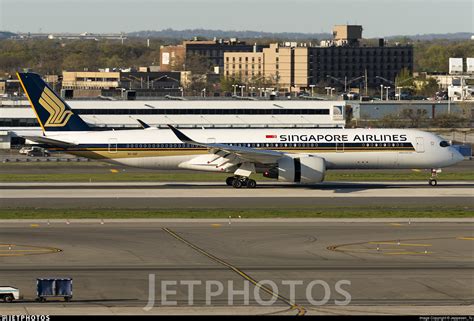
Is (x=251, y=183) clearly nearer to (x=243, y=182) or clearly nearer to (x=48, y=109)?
(x=243, y=182)

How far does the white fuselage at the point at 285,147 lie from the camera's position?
236ft

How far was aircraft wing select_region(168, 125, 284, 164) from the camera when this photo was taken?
227 ft

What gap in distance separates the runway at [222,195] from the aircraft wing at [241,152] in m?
2.16

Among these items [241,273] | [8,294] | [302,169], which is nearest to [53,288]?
[8,294]

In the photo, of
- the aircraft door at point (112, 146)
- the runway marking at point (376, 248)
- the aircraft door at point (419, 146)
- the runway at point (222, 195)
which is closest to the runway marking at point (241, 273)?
the runway marking at point (376, 248)

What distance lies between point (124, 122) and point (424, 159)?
5083cm

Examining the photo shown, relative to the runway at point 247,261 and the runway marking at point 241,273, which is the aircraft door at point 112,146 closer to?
the runway at point 247,261

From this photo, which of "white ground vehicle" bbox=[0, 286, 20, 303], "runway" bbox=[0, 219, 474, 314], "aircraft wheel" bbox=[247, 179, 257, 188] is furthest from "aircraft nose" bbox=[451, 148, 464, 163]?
"white ground vehicle" bbox=[0, 286, 20, 303]

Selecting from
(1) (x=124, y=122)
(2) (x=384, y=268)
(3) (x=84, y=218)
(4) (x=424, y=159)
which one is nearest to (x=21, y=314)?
(2) (x=384, y=268)

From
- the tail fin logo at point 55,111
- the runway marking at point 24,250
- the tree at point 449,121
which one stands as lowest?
the tree at point 449,121

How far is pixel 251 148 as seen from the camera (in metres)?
71.8

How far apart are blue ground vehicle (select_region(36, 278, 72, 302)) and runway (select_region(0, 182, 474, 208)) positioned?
87.8ft

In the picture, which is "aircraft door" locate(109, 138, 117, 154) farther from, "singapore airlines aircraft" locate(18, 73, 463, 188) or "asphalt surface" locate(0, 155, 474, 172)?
"asphalt surface" locate(0, 155, 474, 172)

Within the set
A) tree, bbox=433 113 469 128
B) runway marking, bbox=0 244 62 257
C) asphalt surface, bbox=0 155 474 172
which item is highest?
runway marking, bbox=0 244 62 257
